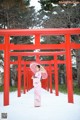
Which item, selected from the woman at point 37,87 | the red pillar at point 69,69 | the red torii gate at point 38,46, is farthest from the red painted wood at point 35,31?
the woman at point 37,87

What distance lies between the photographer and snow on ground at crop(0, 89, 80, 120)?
2068mm

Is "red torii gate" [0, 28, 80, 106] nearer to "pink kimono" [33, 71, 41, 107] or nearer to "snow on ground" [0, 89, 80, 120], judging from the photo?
"snow on ground" [0, 89, 80, 120]

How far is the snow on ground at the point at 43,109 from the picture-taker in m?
2.07

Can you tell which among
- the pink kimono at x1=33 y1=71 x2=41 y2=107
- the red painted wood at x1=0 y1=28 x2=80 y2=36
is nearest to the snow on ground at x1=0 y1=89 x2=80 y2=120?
the pink kimono at x1=33 y1=71 x2=41 y2=107

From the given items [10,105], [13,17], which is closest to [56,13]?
[13,17]

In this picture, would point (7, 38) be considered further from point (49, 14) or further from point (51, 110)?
point (51, 110)

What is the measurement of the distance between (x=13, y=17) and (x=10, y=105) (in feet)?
2.08

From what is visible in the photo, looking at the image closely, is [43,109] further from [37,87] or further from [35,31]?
[35,31]

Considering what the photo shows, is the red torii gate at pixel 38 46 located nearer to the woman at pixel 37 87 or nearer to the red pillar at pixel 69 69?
the red pillar at pixel 69 69

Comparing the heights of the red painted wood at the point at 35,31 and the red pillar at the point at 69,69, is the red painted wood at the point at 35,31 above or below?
above

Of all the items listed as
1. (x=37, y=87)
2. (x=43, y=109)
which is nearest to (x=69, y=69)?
(x=37, y=87)

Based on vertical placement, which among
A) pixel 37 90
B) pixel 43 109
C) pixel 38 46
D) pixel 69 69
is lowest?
pixel 43 109

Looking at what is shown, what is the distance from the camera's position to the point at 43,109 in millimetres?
2312

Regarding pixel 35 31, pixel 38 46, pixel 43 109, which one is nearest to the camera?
pixel 43 109
